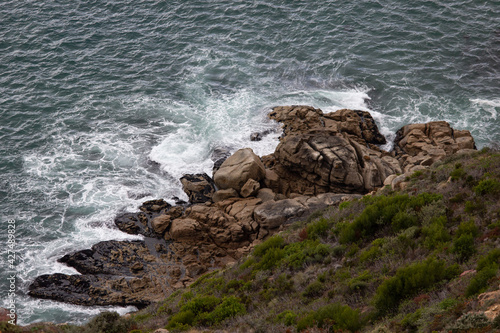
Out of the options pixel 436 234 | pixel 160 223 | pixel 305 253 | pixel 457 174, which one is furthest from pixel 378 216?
pixel 160 223

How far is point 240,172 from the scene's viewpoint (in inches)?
1383

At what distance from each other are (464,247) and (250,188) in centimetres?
1971

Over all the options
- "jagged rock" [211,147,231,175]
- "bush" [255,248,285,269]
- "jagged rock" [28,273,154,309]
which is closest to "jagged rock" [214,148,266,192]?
"jagged rock" [211,147,231,175]

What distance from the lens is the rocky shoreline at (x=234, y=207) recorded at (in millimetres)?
29859

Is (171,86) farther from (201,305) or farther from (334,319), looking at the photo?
(334,319)

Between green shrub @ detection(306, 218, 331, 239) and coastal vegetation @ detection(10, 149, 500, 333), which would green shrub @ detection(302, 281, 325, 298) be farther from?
green shrub @ detection(306, 218, 331, 239)

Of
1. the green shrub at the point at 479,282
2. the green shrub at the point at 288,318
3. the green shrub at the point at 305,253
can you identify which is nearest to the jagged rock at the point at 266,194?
the green shrub at the point at 305,253

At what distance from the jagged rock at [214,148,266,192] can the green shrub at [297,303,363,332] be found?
19722 mm

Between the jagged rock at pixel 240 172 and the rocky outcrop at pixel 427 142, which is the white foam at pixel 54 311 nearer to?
the jagged rock at pixel 240 172

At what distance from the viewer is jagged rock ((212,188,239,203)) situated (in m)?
34.9

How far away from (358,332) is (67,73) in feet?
154

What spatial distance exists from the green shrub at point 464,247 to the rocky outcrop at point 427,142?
18143 millimetres

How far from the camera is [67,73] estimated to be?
166 ft

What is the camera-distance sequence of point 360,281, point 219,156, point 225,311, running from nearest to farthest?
point 360,281 → point 225,311 → point 219,156
